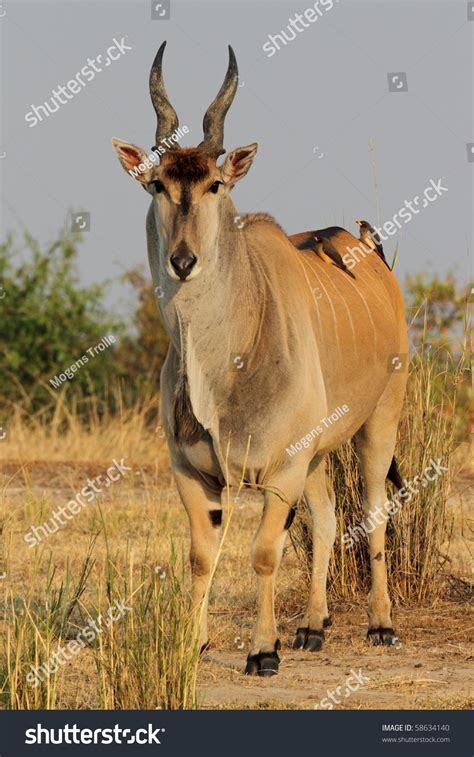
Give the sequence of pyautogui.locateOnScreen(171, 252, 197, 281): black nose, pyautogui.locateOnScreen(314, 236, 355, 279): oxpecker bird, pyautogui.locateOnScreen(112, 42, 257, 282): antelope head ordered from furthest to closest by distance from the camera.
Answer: pyautogui.locateOnScreen(314, 236, 355, 279): oxpecker bird
pyautogui.locateOnScreen(112, 42, 257, 282): antelope head
pyautogui.locateOnScreen(171, 252, 197, 281): black nose

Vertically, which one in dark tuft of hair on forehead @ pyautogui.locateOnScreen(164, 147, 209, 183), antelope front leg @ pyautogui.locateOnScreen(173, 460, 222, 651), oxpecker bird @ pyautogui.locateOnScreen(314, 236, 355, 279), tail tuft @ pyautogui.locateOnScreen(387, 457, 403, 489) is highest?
oxpecker bird @ pyautogui.locateOnScreen(314, 236, 355, 279)

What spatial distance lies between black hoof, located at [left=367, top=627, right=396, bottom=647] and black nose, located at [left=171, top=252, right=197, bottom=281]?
2334 mm

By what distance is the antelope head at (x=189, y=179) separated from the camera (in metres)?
5.54

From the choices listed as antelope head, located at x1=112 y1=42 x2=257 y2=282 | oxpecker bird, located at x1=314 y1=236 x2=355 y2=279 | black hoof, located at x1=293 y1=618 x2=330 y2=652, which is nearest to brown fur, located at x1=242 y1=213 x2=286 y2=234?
oxpecker bird, located at x1=314 y1=236 x2=355 y2=279

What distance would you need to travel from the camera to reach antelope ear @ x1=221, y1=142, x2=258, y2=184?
5914 mm

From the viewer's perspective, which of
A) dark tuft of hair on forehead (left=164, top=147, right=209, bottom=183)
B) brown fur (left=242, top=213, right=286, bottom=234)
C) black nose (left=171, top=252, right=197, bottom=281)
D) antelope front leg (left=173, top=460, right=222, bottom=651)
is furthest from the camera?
brown fur (left=242, top=213, right=286, bottom=234)

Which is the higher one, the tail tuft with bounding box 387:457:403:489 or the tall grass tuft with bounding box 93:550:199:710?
the tail tuft with bounding box 387:457:403:489

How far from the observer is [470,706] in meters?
5.45

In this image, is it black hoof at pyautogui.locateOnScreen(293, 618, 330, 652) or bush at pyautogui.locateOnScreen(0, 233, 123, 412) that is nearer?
black hoof at pyautogui.locateOnScreen(293, 618, 330, 652)

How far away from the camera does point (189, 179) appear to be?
18.7 ft

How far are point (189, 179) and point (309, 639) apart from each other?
241cm

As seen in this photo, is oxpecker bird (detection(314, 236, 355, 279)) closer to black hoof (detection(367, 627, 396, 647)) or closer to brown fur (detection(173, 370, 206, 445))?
brown fur (detection(173, 370, 206, 445))

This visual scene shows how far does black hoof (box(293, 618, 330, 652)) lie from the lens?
22.0 feet
